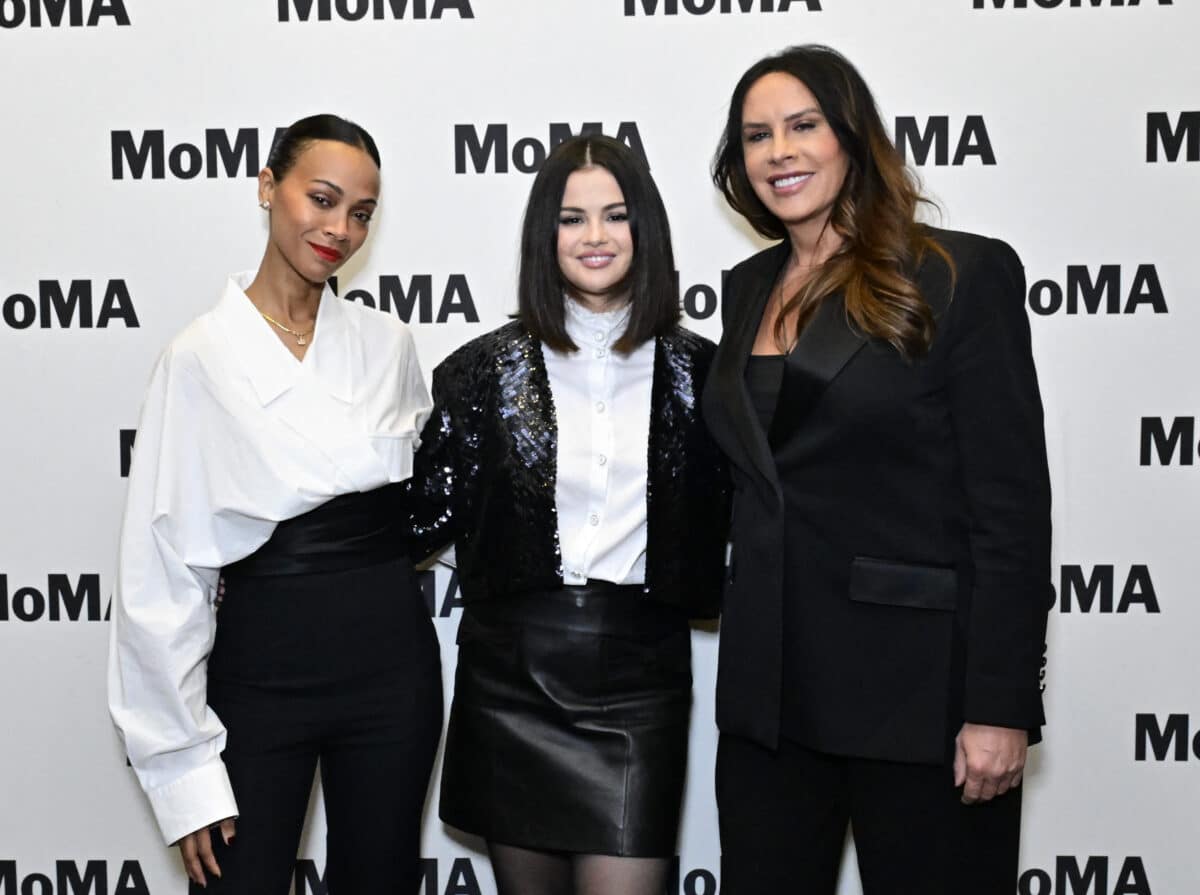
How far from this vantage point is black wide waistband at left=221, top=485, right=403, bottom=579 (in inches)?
69.0

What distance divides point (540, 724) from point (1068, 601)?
121 cm

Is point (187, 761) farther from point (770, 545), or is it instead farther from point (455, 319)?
point (455, 319)

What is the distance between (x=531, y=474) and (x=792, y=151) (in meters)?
0.63

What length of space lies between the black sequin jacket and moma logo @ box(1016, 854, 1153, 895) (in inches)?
44.0

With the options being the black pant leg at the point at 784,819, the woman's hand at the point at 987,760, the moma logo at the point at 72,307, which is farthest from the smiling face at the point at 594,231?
the moma logo at the point at 72,307

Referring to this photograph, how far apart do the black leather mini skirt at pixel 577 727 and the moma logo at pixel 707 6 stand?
1.20 metres

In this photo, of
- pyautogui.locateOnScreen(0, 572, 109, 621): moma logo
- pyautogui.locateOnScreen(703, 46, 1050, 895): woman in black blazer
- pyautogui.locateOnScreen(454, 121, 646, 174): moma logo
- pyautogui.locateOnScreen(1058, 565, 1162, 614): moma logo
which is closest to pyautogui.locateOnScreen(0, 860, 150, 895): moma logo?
pyautogui.locateOnScreen(0, 572, 109, 621): moma logo

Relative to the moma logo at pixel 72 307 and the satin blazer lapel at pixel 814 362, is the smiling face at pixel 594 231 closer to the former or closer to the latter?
the satin blazer lapel at pixel 814 362

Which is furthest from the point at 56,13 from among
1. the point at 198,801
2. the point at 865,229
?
the point at 865,229

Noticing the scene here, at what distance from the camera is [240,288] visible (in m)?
1.83

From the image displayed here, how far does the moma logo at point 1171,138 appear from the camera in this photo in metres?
2.28

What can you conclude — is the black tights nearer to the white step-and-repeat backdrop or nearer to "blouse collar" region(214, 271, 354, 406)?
the white step-and-repeat backdrop

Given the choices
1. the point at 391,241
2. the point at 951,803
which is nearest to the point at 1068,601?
the point at 951,803

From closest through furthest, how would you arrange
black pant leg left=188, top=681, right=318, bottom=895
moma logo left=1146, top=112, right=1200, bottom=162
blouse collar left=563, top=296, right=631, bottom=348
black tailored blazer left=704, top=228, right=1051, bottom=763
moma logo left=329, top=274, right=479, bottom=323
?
black tailored blazer left=704, top=228, right=1051, bottom=763 → black pant leg left=188, top=681, right=318, bottom=895 → blouse collar left=563, top=296, right=631, bottom=348 → moma logo left=1146, top=112, right=1200, bottom=162 → moma logo left=329, top=274, right=479, bottom=323
